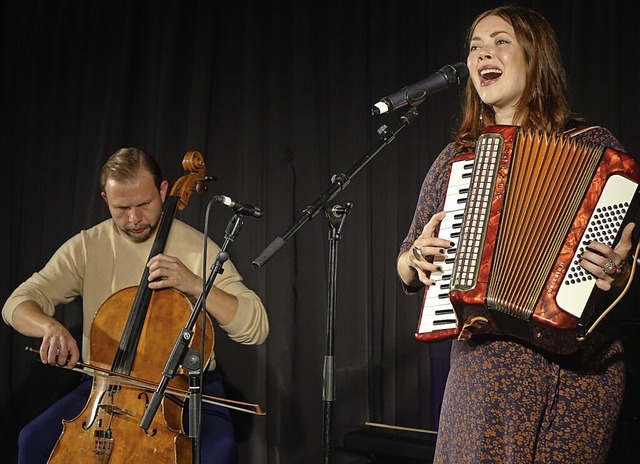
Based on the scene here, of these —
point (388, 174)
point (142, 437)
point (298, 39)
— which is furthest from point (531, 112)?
point (298, 39)

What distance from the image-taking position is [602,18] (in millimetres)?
3080

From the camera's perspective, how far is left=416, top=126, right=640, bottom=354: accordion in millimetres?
1571

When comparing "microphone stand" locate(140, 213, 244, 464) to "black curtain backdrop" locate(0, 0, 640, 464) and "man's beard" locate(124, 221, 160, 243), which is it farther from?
"black curtain backdrop" locate(0, 0, 640, 464)

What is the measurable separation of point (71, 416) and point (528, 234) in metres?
1.91

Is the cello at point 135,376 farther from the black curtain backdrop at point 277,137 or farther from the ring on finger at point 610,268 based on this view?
the ring on finger at point 610,268

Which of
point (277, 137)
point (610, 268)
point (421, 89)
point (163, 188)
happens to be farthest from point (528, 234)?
point (277, 137)

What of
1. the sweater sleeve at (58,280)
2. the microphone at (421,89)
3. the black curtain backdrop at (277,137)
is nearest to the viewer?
the microphone at (421,89)

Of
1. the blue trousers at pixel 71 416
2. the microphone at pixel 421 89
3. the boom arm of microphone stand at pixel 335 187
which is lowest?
the blue trousers at pixel 71 416

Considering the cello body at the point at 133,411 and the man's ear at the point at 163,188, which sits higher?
the man's ear at the point at 163,188

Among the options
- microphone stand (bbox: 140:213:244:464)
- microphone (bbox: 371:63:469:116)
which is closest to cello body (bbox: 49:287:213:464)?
microphone stand (bbox: 140:213:244:464)

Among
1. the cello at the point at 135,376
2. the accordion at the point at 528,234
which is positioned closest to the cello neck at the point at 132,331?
the cello at the point at 135,376

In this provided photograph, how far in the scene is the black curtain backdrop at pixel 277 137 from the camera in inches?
134

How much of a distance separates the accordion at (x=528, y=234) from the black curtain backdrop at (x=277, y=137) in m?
1.50

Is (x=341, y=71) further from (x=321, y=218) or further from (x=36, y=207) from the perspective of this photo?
(x=36, y=207)
